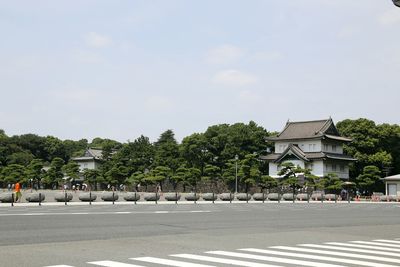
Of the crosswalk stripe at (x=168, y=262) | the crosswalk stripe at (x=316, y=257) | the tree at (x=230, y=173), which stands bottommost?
Answer: the crosswalk stripe at (x=316, y=257)

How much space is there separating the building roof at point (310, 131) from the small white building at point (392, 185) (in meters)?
9.12

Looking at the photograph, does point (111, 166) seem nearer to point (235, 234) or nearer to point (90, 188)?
point (90, 188)

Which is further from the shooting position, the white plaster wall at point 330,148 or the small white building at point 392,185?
the white plaster wall at point 330,148

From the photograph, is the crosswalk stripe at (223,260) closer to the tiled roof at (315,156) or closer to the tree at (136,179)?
the tree at (136,179)

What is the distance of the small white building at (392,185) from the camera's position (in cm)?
6133

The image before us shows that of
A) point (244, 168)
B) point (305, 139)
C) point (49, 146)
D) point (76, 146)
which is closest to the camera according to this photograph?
point (244, 168)

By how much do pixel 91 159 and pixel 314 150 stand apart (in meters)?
45.0

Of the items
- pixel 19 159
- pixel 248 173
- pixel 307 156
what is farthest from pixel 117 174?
pixel 307 156

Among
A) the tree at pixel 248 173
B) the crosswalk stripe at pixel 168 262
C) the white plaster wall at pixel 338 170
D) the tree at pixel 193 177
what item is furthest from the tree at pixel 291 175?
the crosswalk stripe at pixel 168 262

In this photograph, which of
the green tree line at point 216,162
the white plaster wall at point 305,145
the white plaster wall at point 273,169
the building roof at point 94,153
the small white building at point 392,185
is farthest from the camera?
the building roof at point 94,153

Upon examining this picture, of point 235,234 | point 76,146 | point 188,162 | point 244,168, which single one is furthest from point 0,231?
point 76,146

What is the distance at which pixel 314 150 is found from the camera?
69.5 m

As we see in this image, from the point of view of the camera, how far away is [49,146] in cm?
10344

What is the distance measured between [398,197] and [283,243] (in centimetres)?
4930
